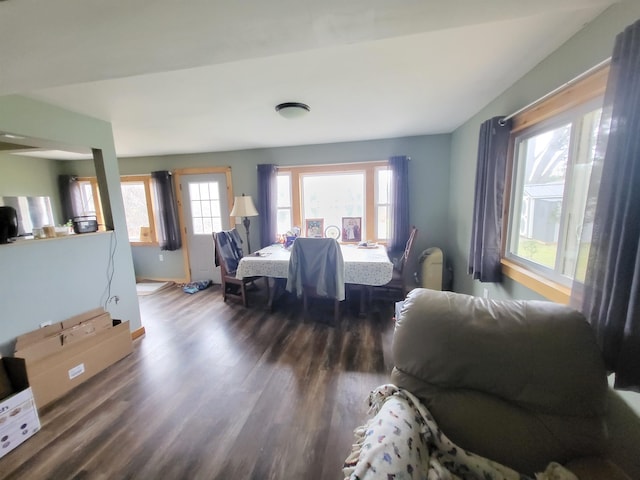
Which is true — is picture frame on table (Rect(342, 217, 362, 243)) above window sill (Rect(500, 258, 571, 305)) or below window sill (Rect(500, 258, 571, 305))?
above

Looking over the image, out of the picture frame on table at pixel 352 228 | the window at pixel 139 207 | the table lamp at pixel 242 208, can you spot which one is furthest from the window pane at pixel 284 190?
the window at pixel 139 207

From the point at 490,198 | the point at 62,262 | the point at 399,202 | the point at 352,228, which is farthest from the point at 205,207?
the point at 490,198

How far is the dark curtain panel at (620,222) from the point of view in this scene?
87 cm

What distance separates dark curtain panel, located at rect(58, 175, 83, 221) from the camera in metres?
4.18

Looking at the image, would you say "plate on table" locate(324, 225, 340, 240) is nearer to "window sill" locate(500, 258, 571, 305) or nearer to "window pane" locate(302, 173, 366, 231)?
"window pane" locate(302, 173, 366, 231)

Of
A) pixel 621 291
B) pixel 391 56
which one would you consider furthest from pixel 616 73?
pixel 391 56

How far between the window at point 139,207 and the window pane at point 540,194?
515 cm

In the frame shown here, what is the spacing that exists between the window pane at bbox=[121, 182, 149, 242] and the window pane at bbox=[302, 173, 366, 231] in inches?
114

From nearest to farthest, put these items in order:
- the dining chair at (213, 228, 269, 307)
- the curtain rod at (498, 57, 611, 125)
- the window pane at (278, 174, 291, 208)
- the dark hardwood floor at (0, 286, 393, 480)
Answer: the curtain rod at (498, 57, 611, 125) → the dark hardwood floor at (0, 286, 393, 480) → the dining chair at (213, 228, 269, 307) → the window pane at (278, 174, 291, 208)

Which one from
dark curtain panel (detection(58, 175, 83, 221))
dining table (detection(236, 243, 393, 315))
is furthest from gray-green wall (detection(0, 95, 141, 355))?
dark curtain panel (detection(58, 175, 83, 221))

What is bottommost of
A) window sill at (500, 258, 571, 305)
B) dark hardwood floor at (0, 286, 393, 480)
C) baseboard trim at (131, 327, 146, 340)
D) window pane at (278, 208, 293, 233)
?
dark hardwood floor at (0, 286, 393, 480)

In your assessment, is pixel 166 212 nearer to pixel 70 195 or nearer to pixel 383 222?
pixel 70 195

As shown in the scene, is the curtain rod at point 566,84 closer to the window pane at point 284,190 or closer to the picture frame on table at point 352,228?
the picture frame on table at point 352,228

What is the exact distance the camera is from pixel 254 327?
2.79m
